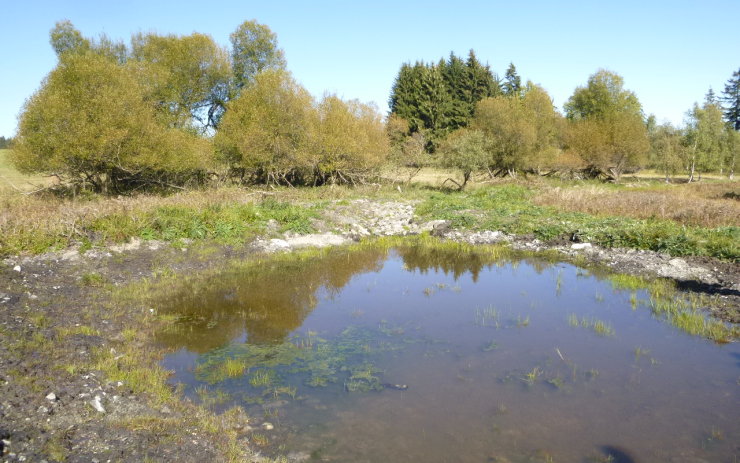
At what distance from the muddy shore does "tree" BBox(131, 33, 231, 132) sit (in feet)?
69.6

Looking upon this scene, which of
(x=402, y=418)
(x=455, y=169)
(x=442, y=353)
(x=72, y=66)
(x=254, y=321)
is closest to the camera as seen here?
(x=402, y=418)

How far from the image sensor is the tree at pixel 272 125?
3359cm

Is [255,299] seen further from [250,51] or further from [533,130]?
[533,130]

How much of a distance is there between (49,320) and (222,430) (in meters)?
5.85

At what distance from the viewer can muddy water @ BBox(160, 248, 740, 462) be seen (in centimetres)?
688

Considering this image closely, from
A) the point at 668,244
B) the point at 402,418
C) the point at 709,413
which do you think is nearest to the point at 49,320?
the point at 402,418

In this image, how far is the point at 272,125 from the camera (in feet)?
111

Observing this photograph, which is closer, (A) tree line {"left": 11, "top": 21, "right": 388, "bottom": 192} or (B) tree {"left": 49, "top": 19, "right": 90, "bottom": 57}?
(A) tree line {"left": 11, "top": 21, "right": 388, "bottom": 192}

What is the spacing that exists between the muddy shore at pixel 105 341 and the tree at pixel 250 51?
2632cm

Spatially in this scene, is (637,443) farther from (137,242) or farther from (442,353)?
(137,242)

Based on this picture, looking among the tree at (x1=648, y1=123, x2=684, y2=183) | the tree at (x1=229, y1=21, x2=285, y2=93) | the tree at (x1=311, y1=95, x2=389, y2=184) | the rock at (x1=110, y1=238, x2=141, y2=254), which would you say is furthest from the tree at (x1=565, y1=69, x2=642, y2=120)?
the rock at (x1=110, y1=238, x2=141, y2=254)

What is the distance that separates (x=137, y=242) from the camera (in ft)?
55.2

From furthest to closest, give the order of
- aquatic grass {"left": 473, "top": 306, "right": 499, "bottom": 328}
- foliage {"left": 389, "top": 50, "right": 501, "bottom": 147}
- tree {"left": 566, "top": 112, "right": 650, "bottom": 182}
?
foliage {"left": 389, "top": 50, "right": 501, "bottom": 147} → tree {"left": 566, "top": 112, "right": 650, "bottom": 182} → aquatic grass {"left": 473, "top": 306, "right": 499, "bottom": 328}

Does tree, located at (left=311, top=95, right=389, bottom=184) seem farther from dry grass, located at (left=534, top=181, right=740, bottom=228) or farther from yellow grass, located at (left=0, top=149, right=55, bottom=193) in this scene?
yellow grass, located at (left=0, top=149, right=55, bottom=193)
